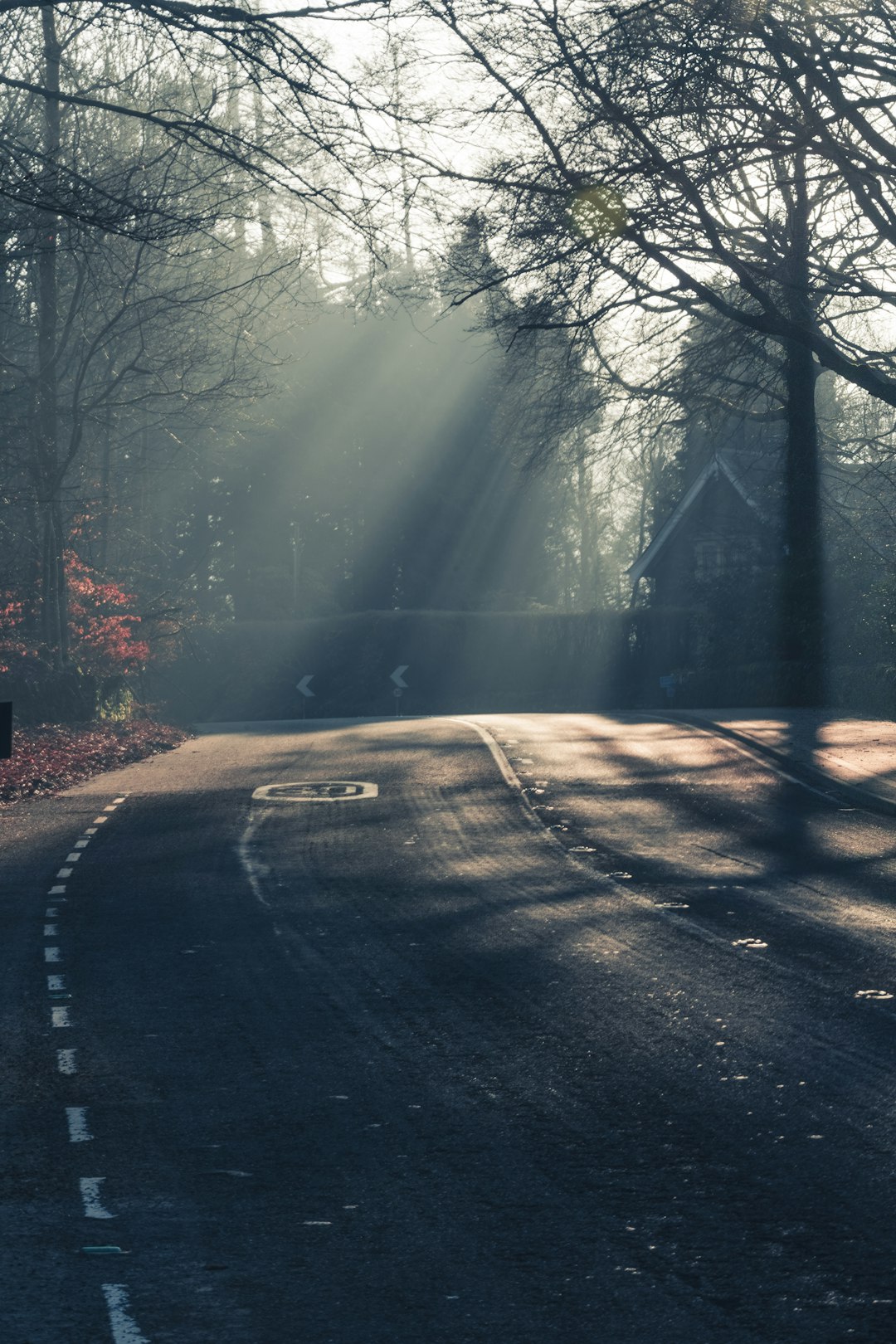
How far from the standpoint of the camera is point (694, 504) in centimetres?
4888

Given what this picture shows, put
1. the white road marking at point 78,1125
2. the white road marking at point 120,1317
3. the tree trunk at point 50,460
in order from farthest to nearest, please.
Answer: the tree trunk at point 50,460 < the white road marking at point 78,1125 < the white road marking at point 120,1317

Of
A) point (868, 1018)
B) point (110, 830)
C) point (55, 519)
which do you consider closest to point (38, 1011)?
point (868, 1018)

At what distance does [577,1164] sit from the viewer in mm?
5387

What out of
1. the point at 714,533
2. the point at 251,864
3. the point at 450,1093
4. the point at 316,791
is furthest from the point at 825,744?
the point at 714,533

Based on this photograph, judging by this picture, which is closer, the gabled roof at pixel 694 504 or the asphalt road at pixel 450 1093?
the asphalt road at pixel 450 1093

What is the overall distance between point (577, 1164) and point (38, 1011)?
3572 mm

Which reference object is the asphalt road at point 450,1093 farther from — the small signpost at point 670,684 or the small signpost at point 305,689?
the small signpost at point 305,689

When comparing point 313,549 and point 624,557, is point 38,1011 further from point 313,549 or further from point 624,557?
point 624,557

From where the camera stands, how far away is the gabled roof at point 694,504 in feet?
150

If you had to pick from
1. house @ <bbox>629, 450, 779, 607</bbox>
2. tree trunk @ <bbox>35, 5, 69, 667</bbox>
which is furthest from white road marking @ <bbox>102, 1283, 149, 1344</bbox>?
house @ <bbox>629, 450, 779, 607</bbox>

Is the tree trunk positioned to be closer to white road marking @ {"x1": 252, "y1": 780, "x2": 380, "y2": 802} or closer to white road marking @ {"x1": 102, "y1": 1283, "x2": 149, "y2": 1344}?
white road marking @ {"x1": 252, "y1": 780, "x2": 380, "y2": 802}

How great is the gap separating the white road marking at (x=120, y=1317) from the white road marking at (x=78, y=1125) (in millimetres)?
1423

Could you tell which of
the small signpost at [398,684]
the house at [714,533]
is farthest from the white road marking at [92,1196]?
the house at [714,533]

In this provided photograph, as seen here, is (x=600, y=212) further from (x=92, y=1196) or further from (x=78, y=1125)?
(x=92, y=1196)
